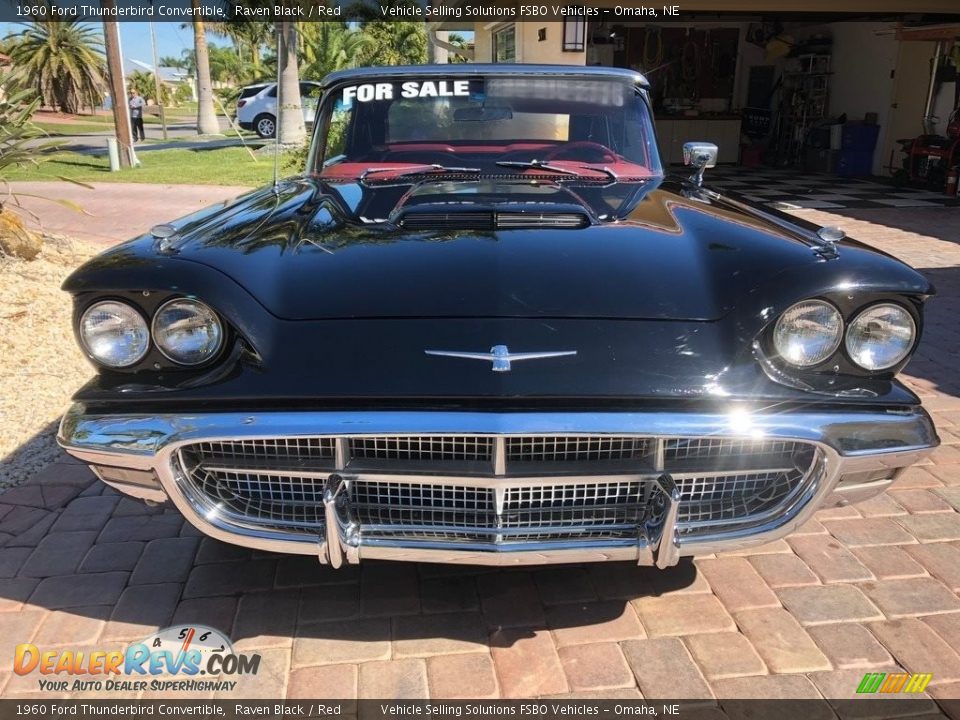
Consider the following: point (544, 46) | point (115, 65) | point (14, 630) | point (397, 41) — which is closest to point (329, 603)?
point (14, 630)

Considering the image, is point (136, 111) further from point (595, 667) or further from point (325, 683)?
point (595, 667)

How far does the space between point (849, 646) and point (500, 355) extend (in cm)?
129

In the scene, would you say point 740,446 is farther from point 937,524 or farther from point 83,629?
point 83,629

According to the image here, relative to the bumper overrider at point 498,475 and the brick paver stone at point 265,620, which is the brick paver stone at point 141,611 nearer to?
the brick paver stone at point 265,620

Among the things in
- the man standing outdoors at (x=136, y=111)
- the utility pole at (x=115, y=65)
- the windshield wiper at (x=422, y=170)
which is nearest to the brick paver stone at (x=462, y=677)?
the windshield wiper at (x=422, y=170)

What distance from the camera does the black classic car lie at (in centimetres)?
182

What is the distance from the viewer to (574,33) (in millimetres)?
11055

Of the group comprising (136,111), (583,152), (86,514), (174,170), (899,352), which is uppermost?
(583,152)

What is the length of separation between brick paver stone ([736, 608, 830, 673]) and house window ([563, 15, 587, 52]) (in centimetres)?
1023

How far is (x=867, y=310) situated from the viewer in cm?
200

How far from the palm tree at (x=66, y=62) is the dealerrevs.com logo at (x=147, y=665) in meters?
37.2

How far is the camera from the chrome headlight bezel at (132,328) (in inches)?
78.0

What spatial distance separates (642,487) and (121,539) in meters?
1.84

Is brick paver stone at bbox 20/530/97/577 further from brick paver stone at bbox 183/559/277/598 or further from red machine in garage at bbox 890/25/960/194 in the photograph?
red machine in garage at bbox 890/25/960/194
